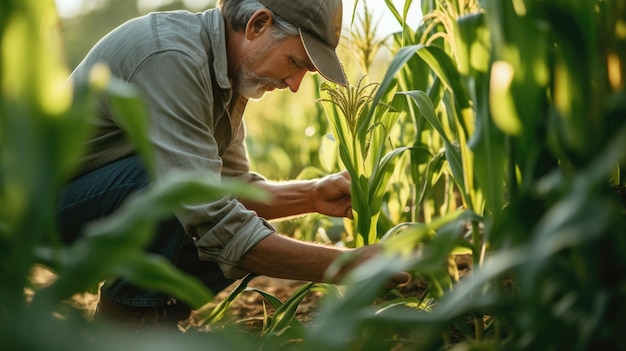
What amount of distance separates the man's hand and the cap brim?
→ 321mm

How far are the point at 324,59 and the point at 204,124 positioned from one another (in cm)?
41

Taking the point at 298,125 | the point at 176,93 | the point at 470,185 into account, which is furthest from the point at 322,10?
the point at 298,125

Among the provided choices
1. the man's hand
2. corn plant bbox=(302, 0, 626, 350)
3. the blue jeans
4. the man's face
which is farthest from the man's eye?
corn plant bbox=(302, 0, 626, 350)

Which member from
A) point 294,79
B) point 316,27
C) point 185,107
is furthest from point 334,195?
point 185,107

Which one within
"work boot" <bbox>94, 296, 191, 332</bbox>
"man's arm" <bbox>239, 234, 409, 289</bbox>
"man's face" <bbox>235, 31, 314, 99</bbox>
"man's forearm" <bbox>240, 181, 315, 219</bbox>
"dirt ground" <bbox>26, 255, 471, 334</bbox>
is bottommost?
"dirt ground" <bbox>26, 255, 471, 334</bbox>

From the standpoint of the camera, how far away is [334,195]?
235cm

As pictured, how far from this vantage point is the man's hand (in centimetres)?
232

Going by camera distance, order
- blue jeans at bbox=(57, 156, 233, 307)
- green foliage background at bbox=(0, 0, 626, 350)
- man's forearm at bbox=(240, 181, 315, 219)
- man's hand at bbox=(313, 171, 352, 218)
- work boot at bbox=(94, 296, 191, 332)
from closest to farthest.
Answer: green foliage background at bbox=(0, 0, 626, 350) → blue jeans at bbox=(57, 156, 233, 307) → work boot at bbox=(94, 296, 191, 332) → man's hand at bbox=(313, 171, 352, 218) → man's forearm at bbox=(240, 181, 315, 219)

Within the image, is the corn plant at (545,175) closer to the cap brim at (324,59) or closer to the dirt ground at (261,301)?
the cap brim at (324,59)

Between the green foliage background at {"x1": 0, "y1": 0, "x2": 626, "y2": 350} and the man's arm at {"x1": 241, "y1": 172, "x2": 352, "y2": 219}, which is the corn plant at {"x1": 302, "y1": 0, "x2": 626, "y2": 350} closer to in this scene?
the green foliage background at {"x1": 0, "y1": 0, "x2": 626, "y2": 350}

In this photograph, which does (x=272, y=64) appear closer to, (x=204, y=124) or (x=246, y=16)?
(x=246, y=16)

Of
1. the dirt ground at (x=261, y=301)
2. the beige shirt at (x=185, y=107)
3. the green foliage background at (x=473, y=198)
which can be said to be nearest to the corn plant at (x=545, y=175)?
the green foliage background at (x=473, y=198)

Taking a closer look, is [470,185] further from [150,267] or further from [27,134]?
[27,134]

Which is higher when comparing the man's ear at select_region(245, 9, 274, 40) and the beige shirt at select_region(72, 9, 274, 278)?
the man's ear at select_region(245, 9, 274, 40)
